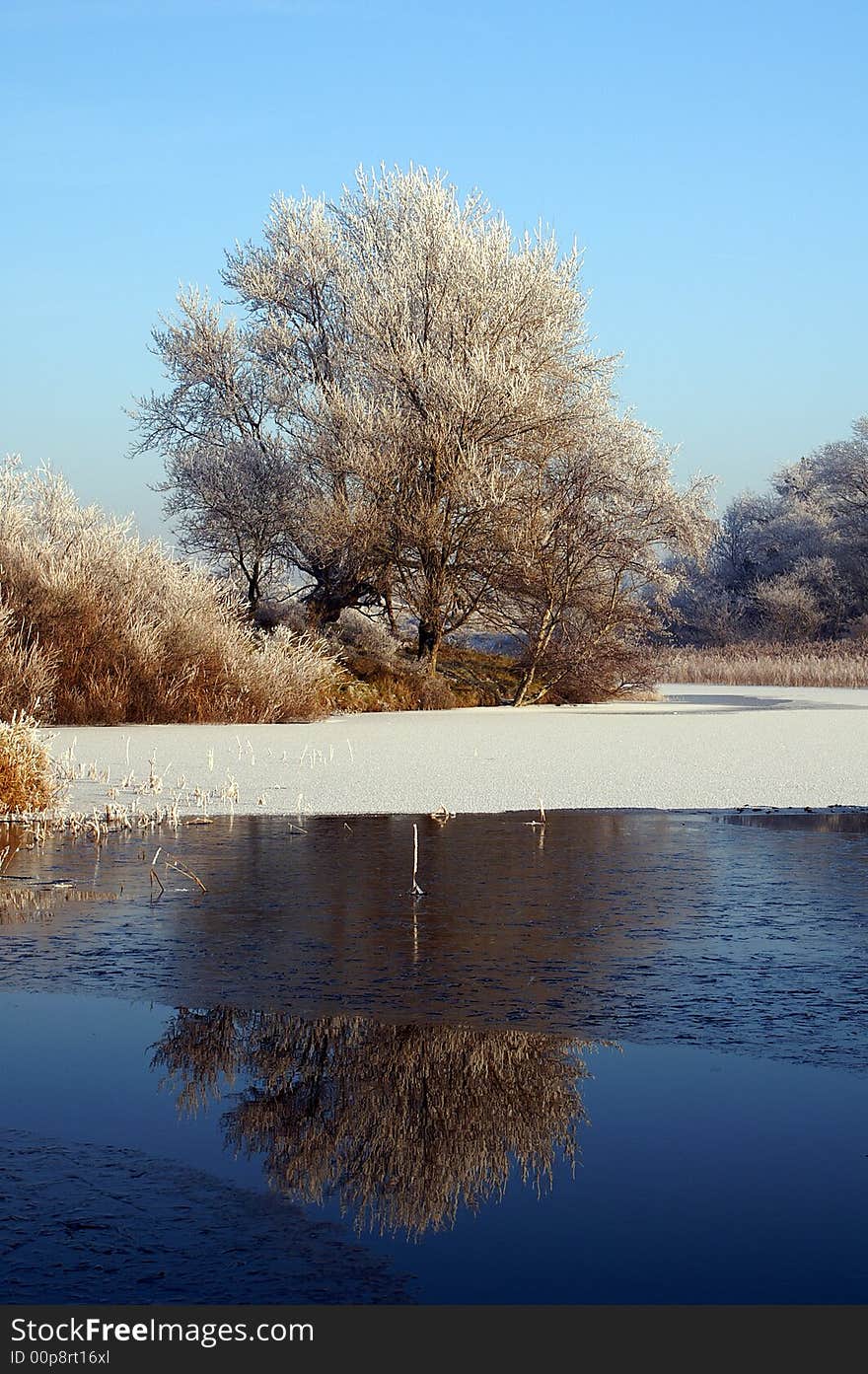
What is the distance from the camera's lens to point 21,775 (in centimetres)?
940

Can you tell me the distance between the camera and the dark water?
9.20ft

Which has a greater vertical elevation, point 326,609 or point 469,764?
point 326,609

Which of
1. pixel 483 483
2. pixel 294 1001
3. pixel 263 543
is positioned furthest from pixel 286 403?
pixel 294 1001

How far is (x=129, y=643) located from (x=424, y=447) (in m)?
6.67

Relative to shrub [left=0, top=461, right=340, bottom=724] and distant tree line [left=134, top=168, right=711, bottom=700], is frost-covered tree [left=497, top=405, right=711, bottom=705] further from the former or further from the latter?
shrub [left=0, top=461, right=340, bottom=724]

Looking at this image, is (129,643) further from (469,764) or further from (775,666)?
(775,666)

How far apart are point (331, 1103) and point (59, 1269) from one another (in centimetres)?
103

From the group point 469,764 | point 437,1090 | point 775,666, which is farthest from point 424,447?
point 437,1090

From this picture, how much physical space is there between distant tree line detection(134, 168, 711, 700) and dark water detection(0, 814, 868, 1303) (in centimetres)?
1564

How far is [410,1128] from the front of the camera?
11.5 ft

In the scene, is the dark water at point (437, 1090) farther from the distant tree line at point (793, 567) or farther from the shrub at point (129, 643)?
the distant tree line at point (793, 567)

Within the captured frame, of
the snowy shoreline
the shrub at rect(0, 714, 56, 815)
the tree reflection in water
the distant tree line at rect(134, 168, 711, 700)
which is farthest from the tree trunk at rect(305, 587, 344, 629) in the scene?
the tree reflection in water

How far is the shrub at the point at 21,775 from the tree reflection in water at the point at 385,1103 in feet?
16.8

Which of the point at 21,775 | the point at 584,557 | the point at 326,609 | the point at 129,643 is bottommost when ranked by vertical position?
the point at 21,775
